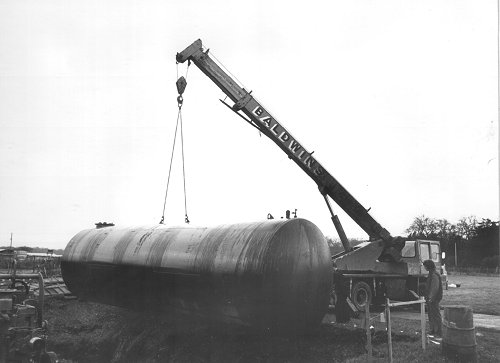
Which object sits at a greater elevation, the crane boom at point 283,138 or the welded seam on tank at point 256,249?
the crane boom at point 283,138

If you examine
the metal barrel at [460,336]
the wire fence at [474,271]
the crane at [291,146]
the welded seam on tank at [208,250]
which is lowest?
the wire fence at [474,271]

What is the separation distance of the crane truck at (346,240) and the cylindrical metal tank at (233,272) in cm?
390

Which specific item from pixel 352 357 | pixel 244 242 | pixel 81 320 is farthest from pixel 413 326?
pixel 81 320

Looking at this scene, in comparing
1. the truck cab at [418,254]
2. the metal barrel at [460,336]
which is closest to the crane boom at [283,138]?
the truck cab at [418,254]

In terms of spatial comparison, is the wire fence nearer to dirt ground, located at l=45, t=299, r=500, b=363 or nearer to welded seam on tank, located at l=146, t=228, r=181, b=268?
dirt ground, located at l=45, t=299, r=500, b=363

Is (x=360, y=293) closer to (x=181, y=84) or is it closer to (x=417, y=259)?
(x=417, y=259)

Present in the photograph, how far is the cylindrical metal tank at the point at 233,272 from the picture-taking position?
7234mm

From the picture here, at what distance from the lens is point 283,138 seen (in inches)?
480

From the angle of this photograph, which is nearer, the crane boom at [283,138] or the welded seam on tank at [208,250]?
the welded seam on tank at [208,250]

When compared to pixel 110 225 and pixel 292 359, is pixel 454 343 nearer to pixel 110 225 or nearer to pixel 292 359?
pixel 292 359

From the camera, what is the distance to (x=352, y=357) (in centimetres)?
855

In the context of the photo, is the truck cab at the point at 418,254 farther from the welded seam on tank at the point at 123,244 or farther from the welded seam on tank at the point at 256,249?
the welded seam on tank at the point at 123,244

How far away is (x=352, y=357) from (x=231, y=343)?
2.50 metres

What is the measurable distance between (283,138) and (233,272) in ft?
17.9
